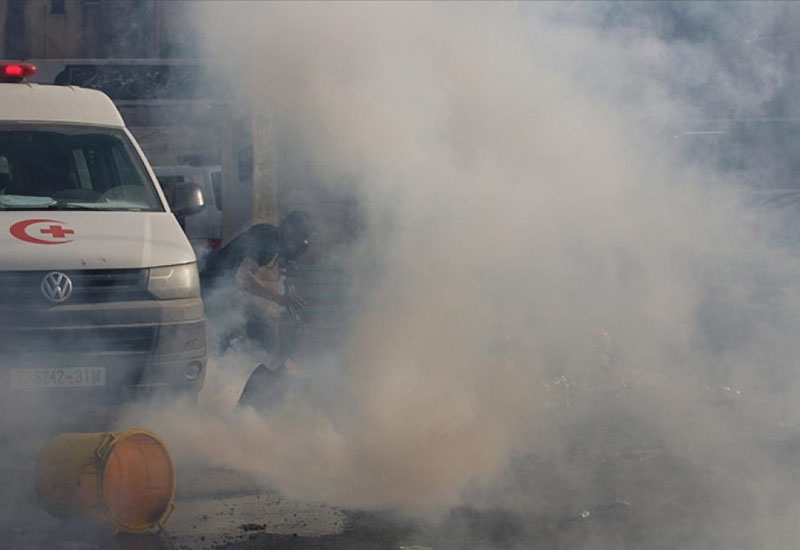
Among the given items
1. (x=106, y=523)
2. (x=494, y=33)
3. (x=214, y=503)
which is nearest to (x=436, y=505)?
(x=214, y=503)

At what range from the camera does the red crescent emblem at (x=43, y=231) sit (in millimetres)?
6297

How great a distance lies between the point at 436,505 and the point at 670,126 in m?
4.17

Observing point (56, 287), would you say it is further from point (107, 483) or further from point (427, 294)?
point (427, 294)

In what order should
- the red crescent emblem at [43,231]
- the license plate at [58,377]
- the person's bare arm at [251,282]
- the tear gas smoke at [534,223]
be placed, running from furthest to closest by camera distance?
the person's bare arm at [251,282], the tear gas smoke at [534,223], the red crescent emblem at [43,231], the license plate at [58,377]

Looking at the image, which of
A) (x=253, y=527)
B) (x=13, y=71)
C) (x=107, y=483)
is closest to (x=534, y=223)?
(x=13, y=71)

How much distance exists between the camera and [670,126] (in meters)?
8.97

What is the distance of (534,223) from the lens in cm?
847

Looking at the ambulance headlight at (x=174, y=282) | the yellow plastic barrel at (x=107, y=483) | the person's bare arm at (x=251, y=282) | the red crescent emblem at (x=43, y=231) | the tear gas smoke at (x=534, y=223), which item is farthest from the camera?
the person's bare arm at (x=251, y=282)

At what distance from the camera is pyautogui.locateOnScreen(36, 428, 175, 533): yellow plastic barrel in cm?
526

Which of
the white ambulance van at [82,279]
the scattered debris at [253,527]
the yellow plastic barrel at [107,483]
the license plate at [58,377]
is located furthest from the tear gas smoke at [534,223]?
the yellow plastic barrel at [107,483]

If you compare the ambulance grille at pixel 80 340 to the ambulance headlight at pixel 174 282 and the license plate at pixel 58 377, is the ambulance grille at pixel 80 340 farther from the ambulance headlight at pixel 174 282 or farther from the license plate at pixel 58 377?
the ambulance headlight at pixel 174 282

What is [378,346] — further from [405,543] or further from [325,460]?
[405,543]

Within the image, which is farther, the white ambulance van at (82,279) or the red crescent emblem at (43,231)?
the red crescent emblem at (43,231)

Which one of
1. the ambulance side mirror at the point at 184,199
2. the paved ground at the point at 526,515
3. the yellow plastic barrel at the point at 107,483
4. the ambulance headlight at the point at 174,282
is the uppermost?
the ambulance side mirror at the point at 184,199
